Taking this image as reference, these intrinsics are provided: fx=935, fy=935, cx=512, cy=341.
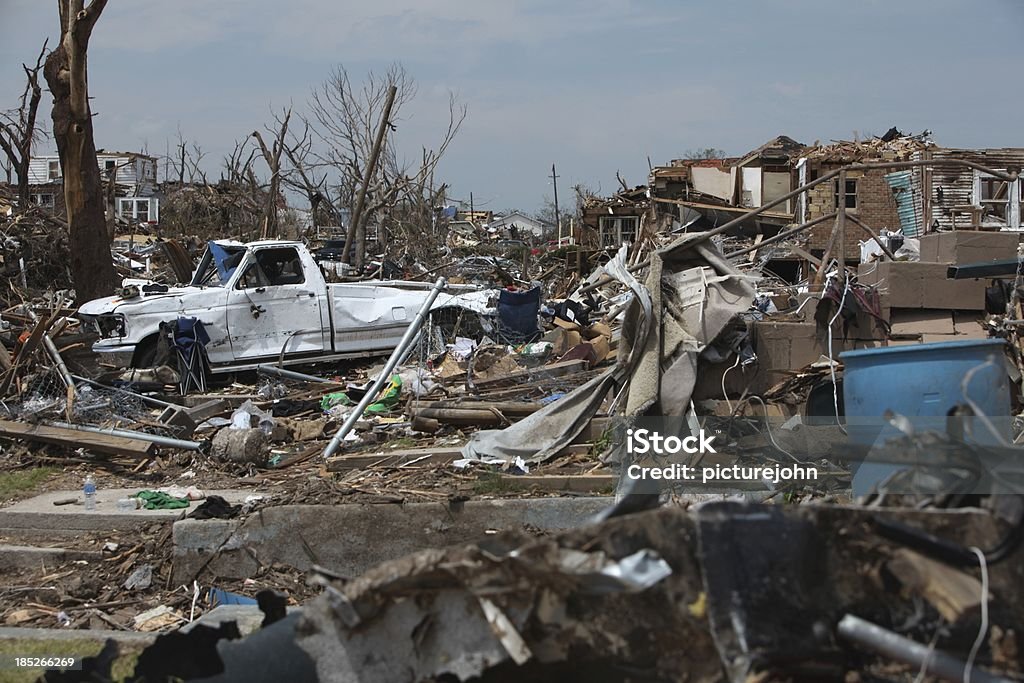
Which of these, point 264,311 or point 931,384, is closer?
point 931,384

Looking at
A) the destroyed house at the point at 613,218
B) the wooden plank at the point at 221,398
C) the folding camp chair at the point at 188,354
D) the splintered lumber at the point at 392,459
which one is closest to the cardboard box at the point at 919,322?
the splintered lumber at the point at 392,459

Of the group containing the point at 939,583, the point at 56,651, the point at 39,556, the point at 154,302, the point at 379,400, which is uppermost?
the point at 154,302

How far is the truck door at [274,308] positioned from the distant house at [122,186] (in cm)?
1318

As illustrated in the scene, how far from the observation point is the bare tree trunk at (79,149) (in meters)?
12.7

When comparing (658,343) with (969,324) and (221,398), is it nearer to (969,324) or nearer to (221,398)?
(969,324)

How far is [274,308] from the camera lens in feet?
39.7

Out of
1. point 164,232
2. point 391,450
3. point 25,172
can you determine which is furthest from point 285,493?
point 164,232

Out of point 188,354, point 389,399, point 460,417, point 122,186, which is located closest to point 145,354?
point 188,354

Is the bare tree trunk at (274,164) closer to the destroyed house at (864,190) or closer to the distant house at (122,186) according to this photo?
the distant house at (122,186)

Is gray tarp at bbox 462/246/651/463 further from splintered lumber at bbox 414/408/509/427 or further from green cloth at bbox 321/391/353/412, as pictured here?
green cloth at bbox 321/391/353/412

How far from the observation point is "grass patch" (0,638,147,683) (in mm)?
4086

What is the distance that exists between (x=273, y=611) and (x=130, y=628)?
2.24 metres

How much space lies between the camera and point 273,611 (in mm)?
3686

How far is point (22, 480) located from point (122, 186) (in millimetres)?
30517
